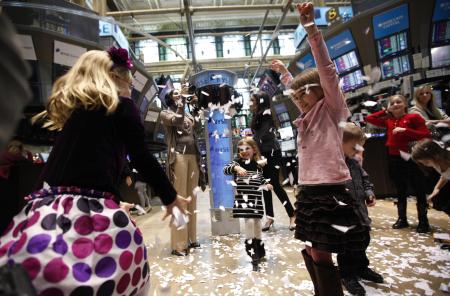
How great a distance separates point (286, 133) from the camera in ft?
35.6

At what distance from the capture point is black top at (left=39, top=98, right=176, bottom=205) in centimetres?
102

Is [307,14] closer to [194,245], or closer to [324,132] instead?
[324,132]

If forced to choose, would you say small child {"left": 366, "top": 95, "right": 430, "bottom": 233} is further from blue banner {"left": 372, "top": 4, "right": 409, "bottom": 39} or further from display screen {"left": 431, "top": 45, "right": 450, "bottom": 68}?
blue banner {"left": 372, "top": 4, "right": 409, "bottom": 39}

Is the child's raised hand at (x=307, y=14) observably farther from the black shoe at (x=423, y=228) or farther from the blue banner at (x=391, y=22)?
the blue banner at (x=391, y=22)

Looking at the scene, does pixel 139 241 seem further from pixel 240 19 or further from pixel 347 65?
pixel 240 19

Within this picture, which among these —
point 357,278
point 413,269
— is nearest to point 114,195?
point 357,278

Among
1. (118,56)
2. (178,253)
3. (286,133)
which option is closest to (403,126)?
(178,253)

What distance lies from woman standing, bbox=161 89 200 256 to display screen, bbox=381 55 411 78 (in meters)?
4.96

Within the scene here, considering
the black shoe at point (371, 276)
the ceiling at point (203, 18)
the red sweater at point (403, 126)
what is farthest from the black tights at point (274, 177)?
the ceiling at point (203, 18)

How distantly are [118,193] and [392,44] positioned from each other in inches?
272

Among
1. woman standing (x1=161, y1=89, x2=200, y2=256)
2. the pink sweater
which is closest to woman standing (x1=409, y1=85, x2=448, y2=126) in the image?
the pink sweater

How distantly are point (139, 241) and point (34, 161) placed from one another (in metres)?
4.81

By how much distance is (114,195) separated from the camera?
109 centimetres

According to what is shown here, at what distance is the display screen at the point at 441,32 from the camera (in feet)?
18.6
